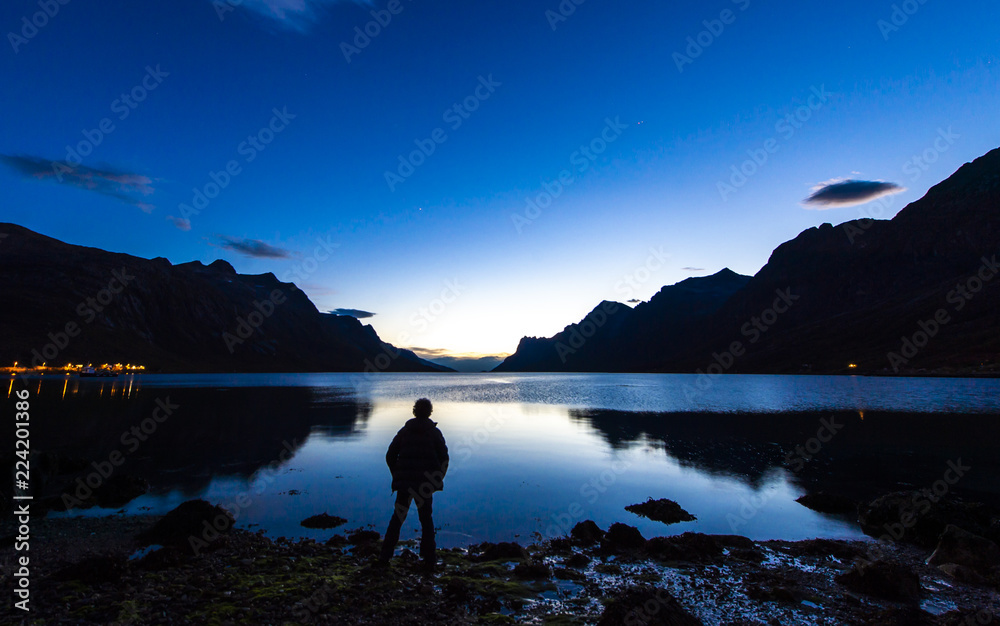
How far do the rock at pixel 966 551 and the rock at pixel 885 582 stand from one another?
279 cm

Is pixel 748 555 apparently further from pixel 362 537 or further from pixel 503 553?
pixel 362 537

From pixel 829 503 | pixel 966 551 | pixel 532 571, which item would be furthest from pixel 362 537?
pixel 829 503

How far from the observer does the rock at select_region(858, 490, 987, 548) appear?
14.2m

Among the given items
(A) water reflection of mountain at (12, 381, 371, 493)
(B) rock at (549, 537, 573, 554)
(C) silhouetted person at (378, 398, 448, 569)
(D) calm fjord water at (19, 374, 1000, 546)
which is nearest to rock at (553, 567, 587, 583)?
(B) rock at (549, 537, 573, 554)

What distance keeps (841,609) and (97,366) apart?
244077mm

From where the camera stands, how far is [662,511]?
16594mm

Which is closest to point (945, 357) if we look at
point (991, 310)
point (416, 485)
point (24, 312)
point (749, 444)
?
point (991, 310)

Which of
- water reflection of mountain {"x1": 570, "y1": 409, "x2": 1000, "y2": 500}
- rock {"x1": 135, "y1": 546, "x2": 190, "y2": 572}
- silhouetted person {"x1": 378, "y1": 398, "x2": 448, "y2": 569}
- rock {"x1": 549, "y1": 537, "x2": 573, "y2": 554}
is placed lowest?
water reflection of mountain {"x1": 570, "y1": 409, "x2": 1000, "y2": 500}

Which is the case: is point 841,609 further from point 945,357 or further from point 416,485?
point 945,357

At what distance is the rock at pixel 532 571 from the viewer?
35.4 ft

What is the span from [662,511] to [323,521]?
36.4 ft

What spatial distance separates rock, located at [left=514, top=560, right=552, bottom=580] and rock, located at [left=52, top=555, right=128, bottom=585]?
8099mm

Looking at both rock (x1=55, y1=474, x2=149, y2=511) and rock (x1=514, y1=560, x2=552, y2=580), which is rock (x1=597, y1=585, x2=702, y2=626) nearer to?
rock (x1=514, y1=560, x2=552, y2=580)

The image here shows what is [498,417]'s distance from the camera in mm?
50531
